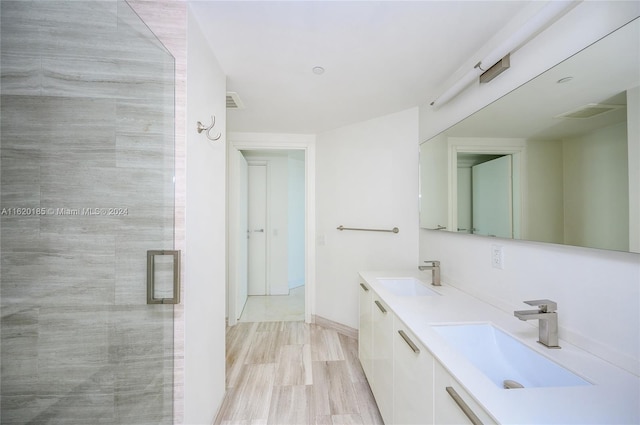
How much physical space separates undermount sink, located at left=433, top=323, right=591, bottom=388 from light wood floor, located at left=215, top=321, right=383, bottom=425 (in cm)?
88

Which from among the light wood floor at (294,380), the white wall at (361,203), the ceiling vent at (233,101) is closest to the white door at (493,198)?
the white wall at (361,203)

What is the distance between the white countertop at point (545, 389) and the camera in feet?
1.90

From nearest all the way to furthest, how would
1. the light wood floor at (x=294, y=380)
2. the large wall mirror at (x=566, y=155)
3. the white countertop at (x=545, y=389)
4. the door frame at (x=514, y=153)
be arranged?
the white countertop at (x=545, y=389), the large wall mirror at (x=566, y=155), the door frame at (x=514, y=153), the light wood floor at (x=294, y=380)

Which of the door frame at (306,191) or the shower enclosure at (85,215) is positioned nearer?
the shower enclosure at (85,215)

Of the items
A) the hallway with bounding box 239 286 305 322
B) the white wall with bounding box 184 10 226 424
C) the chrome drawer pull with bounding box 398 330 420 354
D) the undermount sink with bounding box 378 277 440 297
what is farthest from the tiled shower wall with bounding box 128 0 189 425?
the hallway with bounding box 239 286 305 322

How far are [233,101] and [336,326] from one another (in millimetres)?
2414

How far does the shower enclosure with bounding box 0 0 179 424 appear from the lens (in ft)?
2.73

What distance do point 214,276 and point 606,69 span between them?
74.3 inches

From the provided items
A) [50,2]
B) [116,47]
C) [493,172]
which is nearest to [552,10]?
[493,172]

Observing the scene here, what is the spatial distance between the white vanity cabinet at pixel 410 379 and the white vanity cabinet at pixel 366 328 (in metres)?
0.43

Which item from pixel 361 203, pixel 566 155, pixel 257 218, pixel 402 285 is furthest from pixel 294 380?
pixel 257 218

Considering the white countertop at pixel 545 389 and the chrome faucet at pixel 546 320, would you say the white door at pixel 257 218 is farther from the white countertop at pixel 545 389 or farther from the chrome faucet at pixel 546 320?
the chrome faucet at pixel 546 320

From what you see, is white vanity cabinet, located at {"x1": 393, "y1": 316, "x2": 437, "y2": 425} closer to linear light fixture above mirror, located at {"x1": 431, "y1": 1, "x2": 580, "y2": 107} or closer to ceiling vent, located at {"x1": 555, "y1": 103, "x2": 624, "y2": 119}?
ceiling vent, located at {"x1": 555, "y1": 103, "x2": 624, "y2": 119}

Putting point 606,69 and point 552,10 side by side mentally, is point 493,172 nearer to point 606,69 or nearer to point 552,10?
point 606,69
